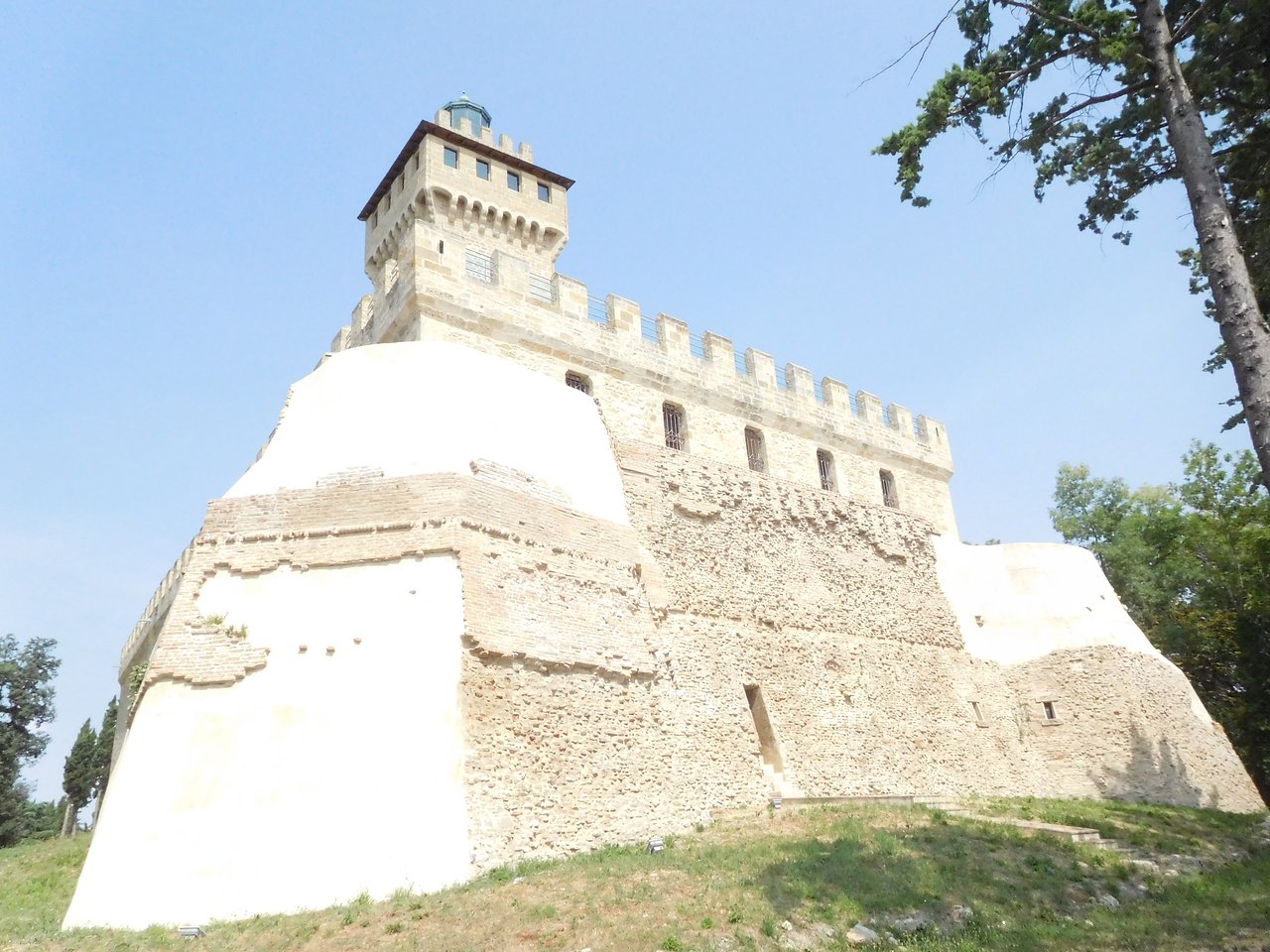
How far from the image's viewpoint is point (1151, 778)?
19766 millimetres

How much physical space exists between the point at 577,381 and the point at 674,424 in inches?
97.4

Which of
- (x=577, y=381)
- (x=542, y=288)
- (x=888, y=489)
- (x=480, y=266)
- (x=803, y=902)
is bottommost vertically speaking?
(x=803, y=902)

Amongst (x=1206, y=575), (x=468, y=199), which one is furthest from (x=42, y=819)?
(x=1206, y=575)

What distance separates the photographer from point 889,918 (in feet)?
29.7

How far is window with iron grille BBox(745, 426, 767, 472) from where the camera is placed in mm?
20688

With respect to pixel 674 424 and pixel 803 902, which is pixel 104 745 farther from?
pixel 803 902

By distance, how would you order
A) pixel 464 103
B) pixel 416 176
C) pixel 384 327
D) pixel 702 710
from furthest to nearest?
pixel 464 103
pixel 416 176
pixel 384 327
pixel 702 710

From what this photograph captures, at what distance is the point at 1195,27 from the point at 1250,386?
516 centimetres

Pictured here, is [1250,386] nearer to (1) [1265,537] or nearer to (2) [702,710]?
(2) [702,710]

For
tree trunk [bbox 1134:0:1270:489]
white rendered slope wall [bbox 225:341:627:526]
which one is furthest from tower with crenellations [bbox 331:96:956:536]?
tree trunk [bbox 1134:0:1270:489]

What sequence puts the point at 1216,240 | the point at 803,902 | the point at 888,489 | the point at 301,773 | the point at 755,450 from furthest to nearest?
the point at 888,489 → the point at 755,450 → the point at 301,773 → the point at 1216,240 → the point at 803,902

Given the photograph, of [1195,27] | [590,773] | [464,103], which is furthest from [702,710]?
[464,103]

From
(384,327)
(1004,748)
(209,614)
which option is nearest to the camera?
(209,614)

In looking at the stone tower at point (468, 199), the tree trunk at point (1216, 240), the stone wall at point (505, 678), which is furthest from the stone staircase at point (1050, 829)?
the stone tower at point (468, 199)
